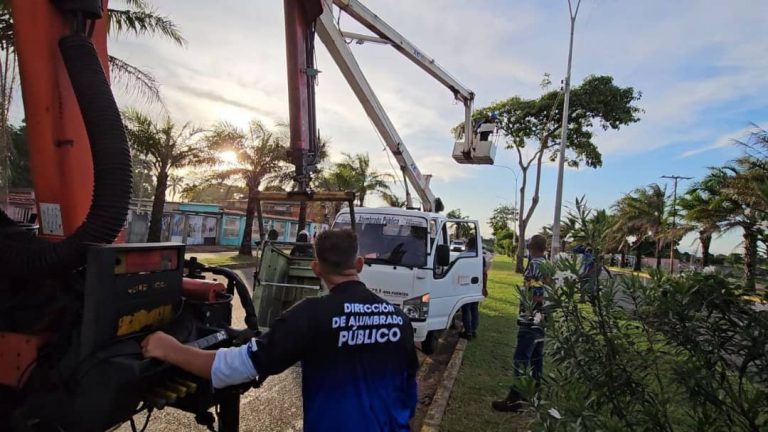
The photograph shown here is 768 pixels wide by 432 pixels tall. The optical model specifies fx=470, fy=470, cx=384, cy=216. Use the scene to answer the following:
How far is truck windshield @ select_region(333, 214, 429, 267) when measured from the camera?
6.66m

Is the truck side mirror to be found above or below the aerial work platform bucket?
below

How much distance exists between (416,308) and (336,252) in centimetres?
447

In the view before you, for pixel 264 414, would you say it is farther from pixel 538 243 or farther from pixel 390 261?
pixel 538 243

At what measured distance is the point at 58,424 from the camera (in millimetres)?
1976

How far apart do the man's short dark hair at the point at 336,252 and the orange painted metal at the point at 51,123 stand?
147 cm

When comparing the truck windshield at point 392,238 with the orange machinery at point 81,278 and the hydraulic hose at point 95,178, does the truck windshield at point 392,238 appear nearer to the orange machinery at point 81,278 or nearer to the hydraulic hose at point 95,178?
the orange machinery at point 81,278

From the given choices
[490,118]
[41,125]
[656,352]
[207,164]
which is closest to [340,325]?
[656,352]

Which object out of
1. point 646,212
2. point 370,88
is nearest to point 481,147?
point 370,88

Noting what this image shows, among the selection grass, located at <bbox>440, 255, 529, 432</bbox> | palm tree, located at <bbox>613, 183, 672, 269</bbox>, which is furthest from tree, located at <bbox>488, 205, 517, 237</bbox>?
grass, located at <bbox>440, 255, 529, 432</bbox>

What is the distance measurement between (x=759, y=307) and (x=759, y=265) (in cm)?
18

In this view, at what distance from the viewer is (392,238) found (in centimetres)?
695

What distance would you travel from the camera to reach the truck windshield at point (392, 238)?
666 cm

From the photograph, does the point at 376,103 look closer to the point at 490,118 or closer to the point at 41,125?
the point at 490,118

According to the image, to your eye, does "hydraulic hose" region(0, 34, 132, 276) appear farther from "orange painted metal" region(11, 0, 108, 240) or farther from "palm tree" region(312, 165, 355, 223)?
"palm tree" region(312, 165, 355, 223)
